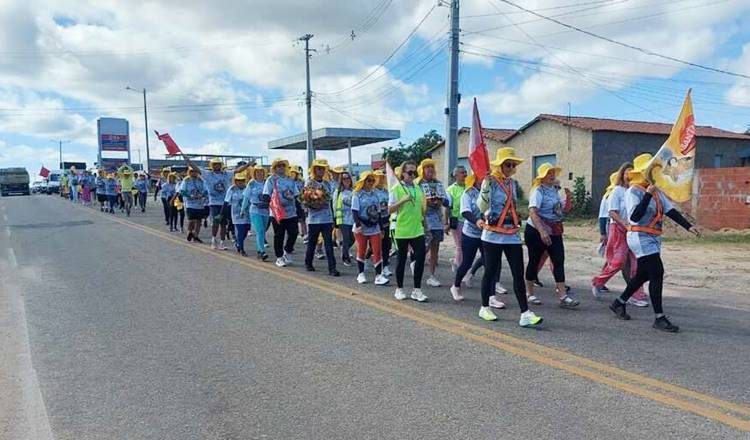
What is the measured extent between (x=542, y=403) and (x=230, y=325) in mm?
3520

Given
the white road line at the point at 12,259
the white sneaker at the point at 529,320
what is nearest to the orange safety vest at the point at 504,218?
the white sneaker at the point at 529,320

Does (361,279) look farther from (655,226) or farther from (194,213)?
(194,213)

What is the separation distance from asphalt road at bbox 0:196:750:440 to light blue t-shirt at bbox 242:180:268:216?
3.03m

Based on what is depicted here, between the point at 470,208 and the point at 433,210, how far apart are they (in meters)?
1.91

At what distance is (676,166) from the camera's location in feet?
21.1

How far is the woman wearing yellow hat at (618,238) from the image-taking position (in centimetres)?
760

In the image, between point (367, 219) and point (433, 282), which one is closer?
point (367, 219)

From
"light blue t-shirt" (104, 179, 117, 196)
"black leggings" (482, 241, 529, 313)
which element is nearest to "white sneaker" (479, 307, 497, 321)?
"black leggings" (482, 241, 529, 313)

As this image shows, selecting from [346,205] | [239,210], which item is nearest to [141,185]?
[239,210]

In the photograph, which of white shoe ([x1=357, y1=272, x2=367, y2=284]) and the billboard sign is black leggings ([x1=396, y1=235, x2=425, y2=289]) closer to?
white shoe ([x1=357, y1=272, x2=367, y2=284])

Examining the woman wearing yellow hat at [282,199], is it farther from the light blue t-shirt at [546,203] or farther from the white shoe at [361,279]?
the light blue t-shirt at [546,203]

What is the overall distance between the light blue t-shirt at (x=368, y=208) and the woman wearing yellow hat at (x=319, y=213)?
1.13 metres

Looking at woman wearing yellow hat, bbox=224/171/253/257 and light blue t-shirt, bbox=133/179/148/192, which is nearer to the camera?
woman wearing yellow hat, bbox=224/171/253/257

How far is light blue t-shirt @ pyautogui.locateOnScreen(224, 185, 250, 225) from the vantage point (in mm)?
12414
